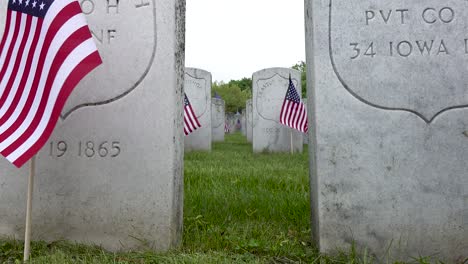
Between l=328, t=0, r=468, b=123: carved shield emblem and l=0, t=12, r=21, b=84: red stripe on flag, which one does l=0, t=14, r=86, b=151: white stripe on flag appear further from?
l=328, t=0, r=468, b=123: carved shield emblem

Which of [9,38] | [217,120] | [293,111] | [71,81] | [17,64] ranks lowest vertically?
[71,81]

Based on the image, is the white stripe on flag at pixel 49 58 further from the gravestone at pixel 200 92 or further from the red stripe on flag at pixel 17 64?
the gravestone at pixel 200 92

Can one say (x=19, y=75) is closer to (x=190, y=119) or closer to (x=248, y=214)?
(x=248, y=214)

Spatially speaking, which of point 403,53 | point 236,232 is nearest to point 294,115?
point 236,232

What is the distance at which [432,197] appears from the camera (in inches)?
93.0

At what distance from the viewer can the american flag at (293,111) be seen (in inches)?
297

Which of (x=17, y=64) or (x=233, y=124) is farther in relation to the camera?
(x=233, y=124)

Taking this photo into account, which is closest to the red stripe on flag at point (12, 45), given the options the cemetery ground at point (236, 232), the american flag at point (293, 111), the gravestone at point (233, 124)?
the cemetery ground at point (236, 232)

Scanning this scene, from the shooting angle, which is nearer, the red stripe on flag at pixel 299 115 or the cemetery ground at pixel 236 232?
the cemetery ground at pixel 236 232

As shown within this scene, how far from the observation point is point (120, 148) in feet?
8.30

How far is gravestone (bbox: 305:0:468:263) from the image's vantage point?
7.74 ft

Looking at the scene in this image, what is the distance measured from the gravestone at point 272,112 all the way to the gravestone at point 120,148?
20.2ft

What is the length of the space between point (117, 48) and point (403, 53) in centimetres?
169

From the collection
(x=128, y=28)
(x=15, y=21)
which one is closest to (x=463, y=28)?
(x=128, y=28)
